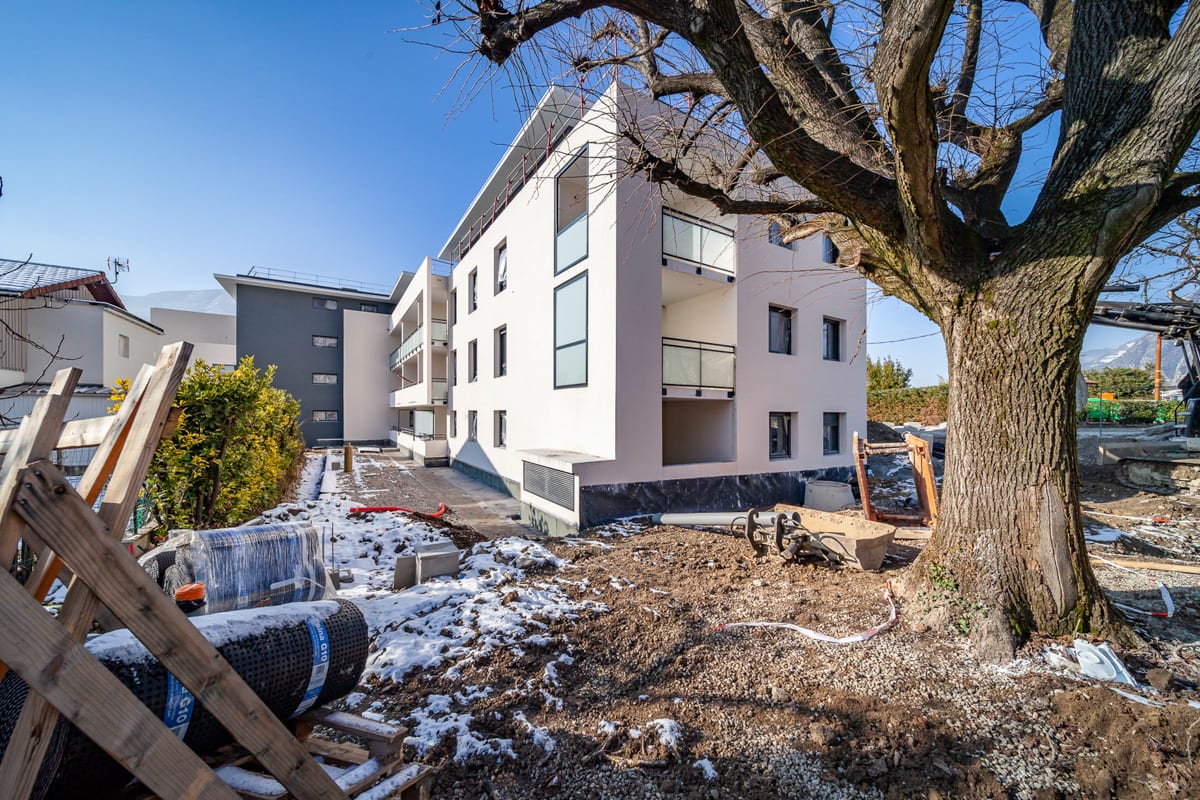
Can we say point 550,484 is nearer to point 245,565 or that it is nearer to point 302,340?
point 245,565

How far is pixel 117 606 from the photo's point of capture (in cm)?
131

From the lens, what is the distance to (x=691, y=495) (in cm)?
924

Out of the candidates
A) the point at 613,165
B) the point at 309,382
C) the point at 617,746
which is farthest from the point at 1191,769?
the point at 309,382

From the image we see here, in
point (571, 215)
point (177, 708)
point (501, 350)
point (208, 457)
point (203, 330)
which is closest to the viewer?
point (177, 708)

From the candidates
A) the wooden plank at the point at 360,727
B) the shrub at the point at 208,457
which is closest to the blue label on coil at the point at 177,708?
the wooden plank at the point at 360,727

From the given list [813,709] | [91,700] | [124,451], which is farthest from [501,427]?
[91,700]

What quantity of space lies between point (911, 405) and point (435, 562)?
1017 inches

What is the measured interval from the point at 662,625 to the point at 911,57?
15.3 feet

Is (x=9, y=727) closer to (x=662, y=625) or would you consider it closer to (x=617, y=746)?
(x=617, y=746)

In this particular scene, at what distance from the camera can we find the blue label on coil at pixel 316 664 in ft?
6.64

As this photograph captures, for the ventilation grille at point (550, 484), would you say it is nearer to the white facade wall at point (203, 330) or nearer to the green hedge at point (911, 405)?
the green hedge at point (911, 405)

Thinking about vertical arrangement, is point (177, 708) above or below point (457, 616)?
above

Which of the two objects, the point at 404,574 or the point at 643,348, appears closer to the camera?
the point at 404,574

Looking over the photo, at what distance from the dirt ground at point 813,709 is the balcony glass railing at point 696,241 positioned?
6720mm
